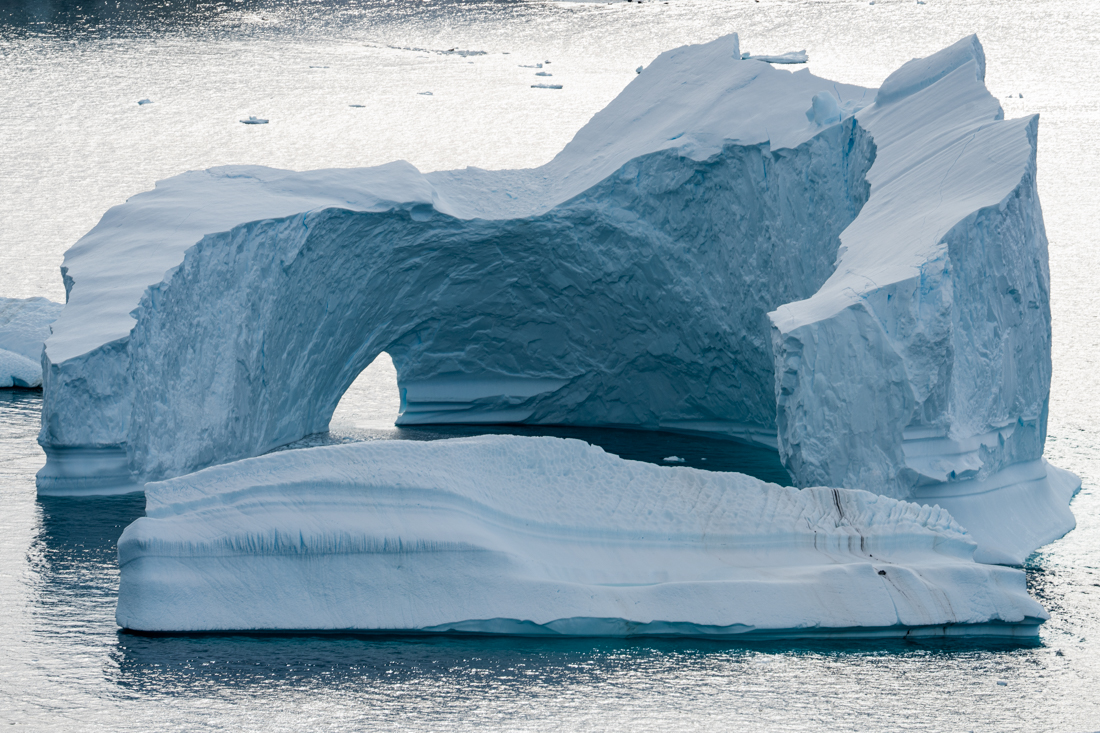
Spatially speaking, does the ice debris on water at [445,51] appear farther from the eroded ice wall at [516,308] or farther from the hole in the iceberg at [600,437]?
the eroded ice wall at [516,308]

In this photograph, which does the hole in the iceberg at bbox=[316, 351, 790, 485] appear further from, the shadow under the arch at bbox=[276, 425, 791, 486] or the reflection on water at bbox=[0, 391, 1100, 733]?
the reflection on water at bbox=[0, 391, 1100, 733]

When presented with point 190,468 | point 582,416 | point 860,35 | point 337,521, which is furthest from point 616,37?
point 337,521

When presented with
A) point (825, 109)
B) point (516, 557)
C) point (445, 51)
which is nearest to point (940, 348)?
point (516, 557)

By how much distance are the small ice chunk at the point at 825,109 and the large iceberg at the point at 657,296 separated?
0.06 ft

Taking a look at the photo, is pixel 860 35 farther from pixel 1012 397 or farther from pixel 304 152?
pixel 1012 397

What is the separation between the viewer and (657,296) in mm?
10055

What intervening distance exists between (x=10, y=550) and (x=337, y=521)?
2071mm

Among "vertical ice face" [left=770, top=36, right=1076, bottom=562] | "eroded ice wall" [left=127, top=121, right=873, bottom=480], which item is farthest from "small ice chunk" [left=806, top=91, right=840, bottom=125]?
"vertical ice face" [left=770, top=36, right=1076, bottom=562]

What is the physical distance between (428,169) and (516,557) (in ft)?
42.6

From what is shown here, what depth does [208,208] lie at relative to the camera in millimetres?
9125

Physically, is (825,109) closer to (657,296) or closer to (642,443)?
(657,296)

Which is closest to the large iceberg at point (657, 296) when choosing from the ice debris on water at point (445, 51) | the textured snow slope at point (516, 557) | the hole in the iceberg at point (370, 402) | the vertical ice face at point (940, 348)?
the vertical ice face at point (940, 348)

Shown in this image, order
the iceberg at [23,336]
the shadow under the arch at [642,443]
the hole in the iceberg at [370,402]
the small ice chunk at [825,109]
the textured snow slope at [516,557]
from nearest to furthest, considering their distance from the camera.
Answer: the textured snow slope at [516,557]
the small ice chunk at [825,109]
the shadow under the arch at [642,443]
the hole in the iceberg at [370,402]
the iceberg at [23,336]

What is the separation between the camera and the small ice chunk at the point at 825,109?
9.16 meters
